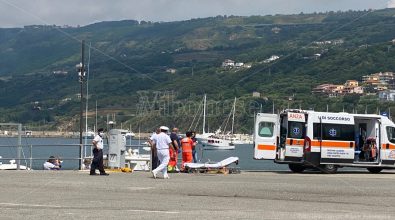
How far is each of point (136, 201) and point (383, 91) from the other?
123944 millimetres

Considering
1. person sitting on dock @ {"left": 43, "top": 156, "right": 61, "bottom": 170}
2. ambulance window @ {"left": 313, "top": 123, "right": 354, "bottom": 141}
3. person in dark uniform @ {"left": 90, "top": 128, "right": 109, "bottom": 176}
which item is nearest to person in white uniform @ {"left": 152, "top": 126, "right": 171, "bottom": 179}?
person in dark uniform @ {"left": 90, "top": 128, "right": 109, "bottom": 176}

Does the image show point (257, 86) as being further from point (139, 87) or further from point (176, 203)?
point (176, 203)

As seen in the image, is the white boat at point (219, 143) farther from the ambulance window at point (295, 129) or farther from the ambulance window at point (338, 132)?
the ambulance window at point (295, 129)

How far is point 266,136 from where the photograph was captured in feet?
112

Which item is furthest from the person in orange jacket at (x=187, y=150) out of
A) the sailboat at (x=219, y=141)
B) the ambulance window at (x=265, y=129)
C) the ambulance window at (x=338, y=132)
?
the sailboat at (x=219, y=141)

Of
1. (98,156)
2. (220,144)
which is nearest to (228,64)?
(220,144)

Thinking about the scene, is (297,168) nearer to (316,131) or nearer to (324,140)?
(324,140)

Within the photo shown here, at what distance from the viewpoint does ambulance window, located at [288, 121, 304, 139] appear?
109 ft

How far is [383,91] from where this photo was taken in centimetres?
13862

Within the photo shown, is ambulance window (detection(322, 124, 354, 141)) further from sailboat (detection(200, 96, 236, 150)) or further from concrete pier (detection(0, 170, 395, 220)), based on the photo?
sailboat (detection(200, 96, 236, 150))

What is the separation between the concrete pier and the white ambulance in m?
5.82

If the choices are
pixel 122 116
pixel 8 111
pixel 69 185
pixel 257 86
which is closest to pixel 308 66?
pixel 257 86

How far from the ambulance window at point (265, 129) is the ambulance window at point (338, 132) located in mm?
2123

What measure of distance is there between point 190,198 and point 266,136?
14.8 meters
